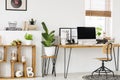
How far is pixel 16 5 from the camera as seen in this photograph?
5.92 metres

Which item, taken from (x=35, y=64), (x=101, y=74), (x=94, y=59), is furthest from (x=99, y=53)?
(x=35, y=64)

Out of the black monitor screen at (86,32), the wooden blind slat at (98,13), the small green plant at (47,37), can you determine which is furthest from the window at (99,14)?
the small green plant at (47,37)

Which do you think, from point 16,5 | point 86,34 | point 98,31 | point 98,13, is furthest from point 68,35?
point 16,5

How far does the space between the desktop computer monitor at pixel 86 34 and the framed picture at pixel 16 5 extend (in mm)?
1343

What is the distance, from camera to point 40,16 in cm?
612

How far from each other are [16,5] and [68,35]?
1.39 meters

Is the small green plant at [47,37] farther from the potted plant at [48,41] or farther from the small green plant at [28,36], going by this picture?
the small green plant at [28,36]

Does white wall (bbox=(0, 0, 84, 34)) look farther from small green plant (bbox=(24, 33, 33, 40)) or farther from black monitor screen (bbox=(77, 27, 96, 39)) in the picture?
small green plant (bbox=(24, 33, 33, 40))

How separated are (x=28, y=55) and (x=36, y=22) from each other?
0.80 meters

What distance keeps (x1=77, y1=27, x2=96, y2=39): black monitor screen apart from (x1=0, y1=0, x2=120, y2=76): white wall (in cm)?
30

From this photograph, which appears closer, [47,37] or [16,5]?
[47,37]

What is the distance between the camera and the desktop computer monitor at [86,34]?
20.0 ft

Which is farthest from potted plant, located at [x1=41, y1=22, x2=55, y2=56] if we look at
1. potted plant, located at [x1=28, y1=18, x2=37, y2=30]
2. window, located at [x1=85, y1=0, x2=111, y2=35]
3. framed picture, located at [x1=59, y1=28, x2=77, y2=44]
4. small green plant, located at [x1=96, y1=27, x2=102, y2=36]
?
small green plant, located at [x1=96, y1=27, x2=102, y2=36]

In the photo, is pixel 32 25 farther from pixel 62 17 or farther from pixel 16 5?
pixel 62 17
